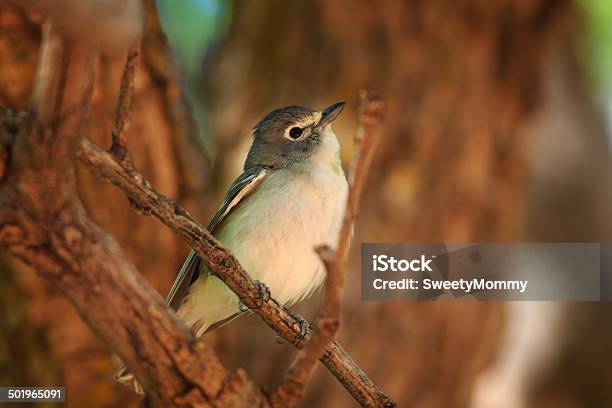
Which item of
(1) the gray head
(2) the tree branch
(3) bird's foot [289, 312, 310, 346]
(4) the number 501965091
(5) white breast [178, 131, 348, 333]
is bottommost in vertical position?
(4) the number 501965091

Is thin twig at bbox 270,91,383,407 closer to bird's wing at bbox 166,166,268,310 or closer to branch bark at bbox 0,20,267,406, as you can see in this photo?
branch bark at bbox 0,20,267,406

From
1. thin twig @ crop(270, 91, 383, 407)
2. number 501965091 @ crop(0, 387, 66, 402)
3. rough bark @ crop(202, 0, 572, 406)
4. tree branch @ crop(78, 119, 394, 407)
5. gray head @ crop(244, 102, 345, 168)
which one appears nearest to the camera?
thin twig @ crop(270, 91, 383, 407)

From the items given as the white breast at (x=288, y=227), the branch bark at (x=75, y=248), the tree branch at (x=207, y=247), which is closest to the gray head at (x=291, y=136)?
the white breast at (x=288, y=227)

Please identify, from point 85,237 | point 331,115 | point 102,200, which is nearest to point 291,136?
point 331,115

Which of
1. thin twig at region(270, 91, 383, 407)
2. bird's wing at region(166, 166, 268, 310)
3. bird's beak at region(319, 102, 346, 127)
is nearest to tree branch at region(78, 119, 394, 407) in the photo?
thin twig at region(270, 91, 383, 407)

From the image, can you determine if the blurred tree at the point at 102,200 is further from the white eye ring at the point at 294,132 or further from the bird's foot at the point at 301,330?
the bird's foot at the point at 301,330

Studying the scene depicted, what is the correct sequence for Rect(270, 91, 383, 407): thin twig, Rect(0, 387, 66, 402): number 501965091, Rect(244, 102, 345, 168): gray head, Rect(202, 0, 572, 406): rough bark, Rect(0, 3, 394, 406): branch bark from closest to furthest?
Rect(270, 91, 383, 407): thin twig, Rect(0, 3, 394, 406): branch bark, Rect(0, 387, 66, 402): number 501965091, Rect(244, 102, 345, 168): gray head, Rect(202, 0, 572, 406): rough bark

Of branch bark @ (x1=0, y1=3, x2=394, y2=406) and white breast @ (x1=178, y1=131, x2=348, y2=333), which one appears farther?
white breast @ (x1=178, y1=131, x2=348, y2=333)

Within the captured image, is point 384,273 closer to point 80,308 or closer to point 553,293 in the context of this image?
point 553,293
